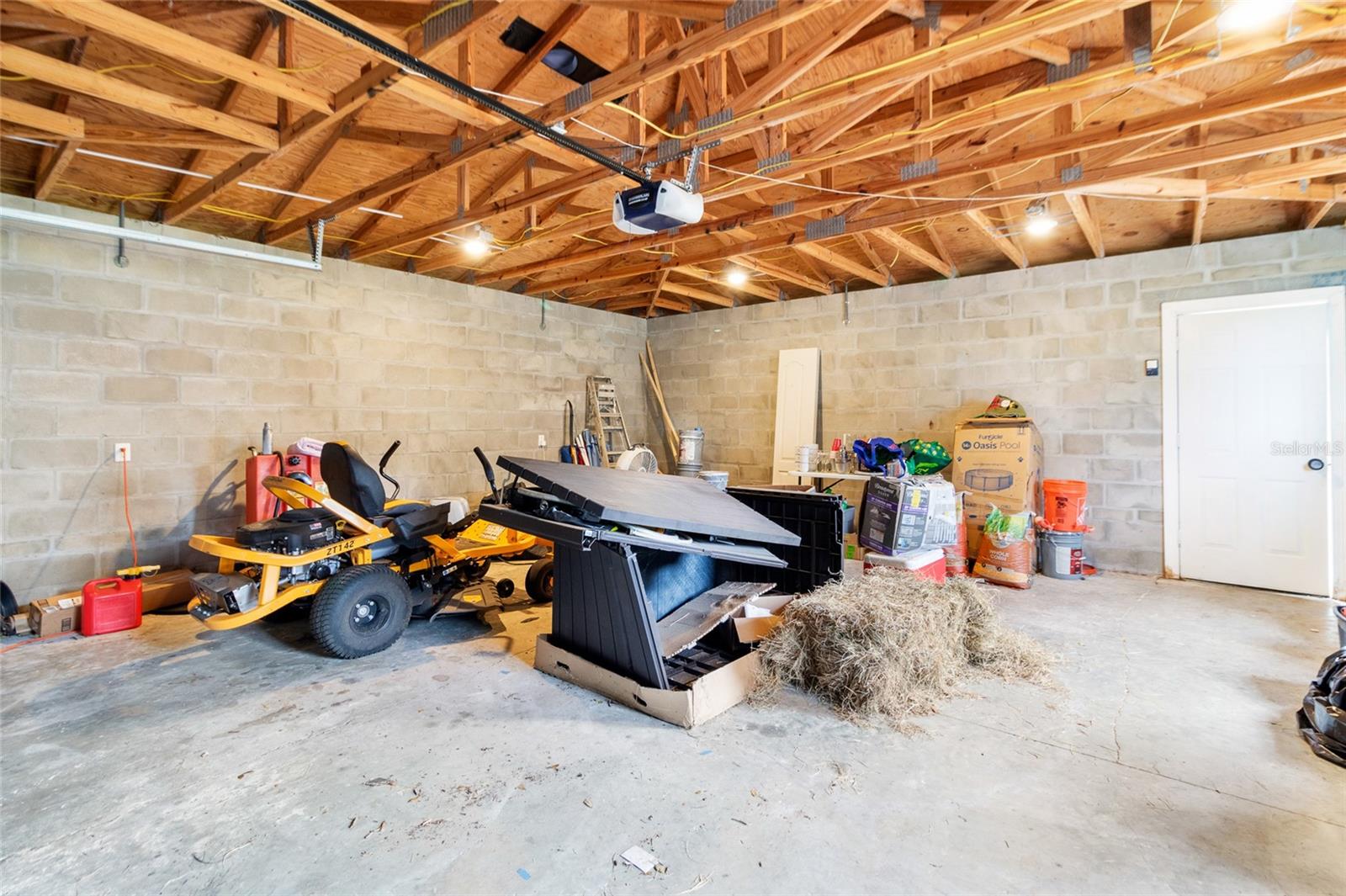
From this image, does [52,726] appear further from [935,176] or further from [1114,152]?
[1114,152]

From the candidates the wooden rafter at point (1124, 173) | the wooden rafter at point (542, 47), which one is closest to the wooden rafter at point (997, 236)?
the wooden rafter at point (1124, 173)

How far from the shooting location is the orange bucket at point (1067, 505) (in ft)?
16.1

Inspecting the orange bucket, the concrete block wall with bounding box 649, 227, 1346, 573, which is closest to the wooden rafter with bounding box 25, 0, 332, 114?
the concrete block wall with bounding box 649, 227, 1346, 573

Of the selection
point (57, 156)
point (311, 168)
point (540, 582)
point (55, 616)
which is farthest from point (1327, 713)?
point (57, 156)

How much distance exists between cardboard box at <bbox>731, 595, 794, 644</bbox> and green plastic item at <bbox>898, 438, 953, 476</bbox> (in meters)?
2.83

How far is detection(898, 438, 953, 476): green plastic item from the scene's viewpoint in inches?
211

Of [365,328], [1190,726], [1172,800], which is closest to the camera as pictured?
[1172,800]

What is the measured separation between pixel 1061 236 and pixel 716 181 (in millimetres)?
3127

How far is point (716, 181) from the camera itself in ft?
12.4

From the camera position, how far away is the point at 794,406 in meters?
6.69

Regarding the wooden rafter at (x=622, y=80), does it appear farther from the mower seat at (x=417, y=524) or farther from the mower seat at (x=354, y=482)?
the mower seat at (x=417, y=524)

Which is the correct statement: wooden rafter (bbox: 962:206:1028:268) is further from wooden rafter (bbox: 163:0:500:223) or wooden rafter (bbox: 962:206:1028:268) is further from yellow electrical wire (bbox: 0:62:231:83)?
yellow electrical wire (bbox: 0:62:231:83)

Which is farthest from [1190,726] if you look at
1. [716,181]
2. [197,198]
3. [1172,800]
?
[197,198]

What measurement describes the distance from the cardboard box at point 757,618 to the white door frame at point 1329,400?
3845 millimetres
